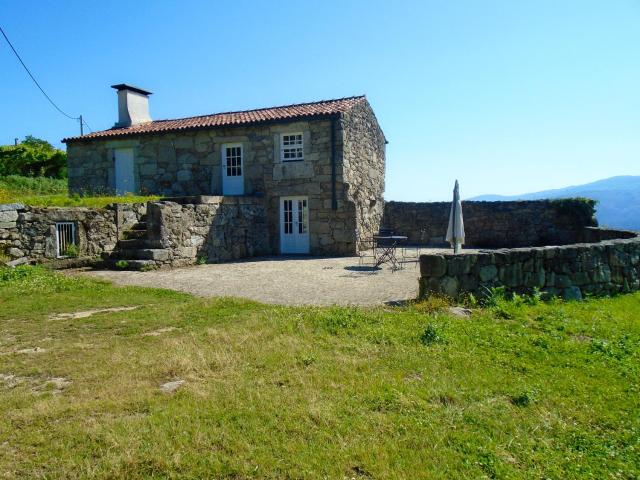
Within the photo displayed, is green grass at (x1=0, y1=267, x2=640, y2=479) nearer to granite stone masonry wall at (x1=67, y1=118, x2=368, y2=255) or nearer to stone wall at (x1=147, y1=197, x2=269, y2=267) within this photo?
stone wall at (x1=147, y1=197, x2=269, y2=267)

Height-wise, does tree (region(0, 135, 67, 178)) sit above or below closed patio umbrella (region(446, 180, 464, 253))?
above

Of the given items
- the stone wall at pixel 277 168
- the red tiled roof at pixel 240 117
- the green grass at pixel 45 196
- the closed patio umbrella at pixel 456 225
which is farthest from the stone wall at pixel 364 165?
the green grass at pixel 45 196

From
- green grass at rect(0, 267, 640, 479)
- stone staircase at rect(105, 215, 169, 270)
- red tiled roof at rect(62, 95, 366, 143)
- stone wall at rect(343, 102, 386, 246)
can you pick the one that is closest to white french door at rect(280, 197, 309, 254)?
stone wall at rect(343, 102, 386, 246)

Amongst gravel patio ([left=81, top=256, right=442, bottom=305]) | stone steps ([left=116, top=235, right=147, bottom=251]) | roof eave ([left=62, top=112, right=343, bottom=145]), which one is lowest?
gravel patio ([left=81, top=256, right=442, bottom=305])

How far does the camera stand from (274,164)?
16656mm

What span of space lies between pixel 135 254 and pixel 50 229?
6.99 ft

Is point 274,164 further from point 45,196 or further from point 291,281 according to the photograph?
point 45,196

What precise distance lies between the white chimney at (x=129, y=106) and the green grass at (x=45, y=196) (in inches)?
167

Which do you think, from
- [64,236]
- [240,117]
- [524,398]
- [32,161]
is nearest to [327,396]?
[524,398]

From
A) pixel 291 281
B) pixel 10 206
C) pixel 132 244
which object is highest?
pixel 10 206

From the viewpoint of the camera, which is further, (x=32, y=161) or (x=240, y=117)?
(x=32, y=161)

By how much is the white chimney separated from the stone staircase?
9642mm

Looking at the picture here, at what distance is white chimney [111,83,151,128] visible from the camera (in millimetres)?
20875

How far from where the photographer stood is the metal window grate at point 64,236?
11922 millimetres
